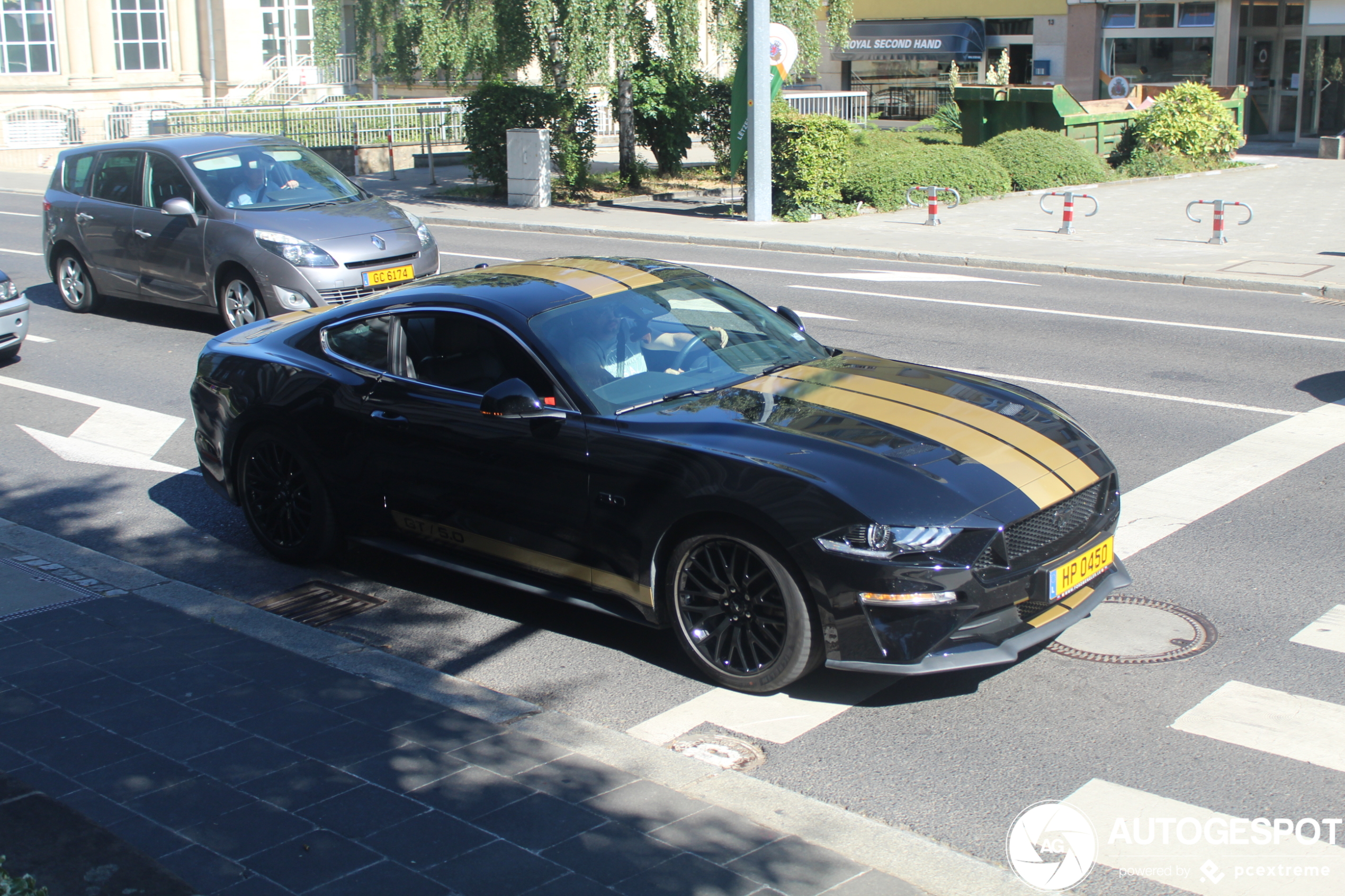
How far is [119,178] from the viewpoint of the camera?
44.1 feet

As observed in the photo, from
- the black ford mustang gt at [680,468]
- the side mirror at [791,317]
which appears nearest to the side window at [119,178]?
the black ford mustang gt at [680,468]

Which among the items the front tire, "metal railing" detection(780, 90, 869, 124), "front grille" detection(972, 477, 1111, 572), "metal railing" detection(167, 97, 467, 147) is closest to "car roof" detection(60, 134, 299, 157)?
the front tire

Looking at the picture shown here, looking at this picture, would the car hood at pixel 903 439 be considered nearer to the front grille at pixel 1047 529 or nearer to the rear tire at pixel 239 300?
the front grille at pixel 1047 529

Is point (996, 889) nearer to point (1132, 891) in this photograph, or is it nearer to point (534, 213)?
point (1132, 891)

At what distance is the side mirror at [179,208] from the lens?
40.5 feet

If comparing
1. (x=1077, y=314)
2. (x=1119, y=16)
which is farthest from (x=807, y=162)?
(x=1119, y=16)

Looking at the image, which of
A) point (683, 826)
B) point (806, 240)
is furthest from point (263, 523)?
point (806, 240)

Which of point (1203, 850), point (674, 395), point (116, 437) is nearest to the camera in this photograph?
point (1203, 850)

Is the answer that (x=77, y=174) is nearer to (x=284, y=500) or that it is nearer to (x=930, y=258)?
(x=284, y=500)

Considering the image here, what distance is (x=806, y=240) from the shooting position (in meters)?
19.8

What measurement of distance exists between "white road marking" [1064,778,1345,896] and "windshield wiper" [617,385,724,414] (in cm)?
230

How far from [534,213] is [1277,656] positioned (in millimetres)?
20102

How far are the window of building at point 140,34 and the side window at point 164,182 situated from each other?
123 feet

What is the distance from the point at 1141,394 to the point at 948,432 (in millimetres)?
5373
